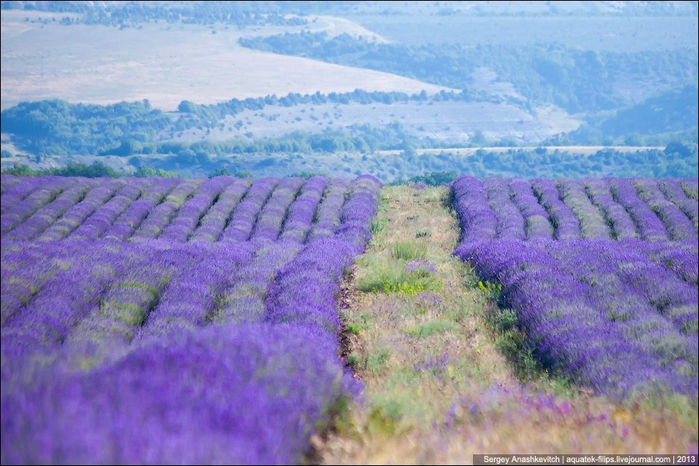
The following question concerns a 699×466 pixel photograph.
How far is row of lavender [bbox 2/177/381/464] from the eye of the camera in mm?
3051

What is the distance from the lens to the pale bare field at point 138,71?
143 m

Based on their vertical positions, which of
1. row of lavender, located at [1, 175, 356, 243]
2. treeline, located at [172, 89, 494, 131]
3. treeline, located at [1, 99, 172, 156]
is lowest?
treeline, located at [172, 89, 494, 131]

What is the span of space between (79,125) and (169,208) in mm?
118978

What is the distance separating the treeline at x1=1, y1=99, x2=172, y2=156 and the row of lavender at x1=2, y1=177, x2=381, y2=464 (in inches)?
3894

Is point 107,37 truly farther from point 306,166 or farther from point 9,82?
point 306,166

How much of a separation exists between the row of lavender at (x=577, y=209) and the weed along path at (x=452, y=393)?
656cm

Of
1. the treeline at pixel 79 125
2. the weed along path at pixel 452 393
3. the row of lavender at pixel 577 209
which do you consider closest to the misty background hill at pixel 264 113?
the treeline at pixel 79 125

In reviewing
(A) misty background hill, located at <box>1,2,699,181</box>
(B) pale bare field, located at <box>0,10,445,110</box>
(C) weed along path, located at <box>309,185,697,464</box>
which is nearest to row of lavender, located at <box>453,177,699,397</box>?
(C) weed along path, located at <box>309,185,697,464</box>

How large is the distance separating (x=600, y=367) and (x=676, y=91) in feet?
638

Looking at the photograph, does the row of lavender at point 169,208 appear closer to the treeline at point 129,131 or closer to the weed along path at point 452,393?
the weed along path at point 452,393

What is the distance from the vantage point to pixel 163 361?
4.15 meters

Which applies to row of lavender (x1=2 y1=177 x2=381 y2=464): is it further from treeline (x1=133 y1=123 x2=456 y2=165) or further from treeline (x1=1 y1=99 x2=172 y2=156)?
treeline (x1=1 y1=99 x2=172 y2=156)

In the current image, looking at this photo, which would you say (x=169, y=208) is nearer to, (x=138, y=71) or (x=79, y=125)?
(x=79, y=125)

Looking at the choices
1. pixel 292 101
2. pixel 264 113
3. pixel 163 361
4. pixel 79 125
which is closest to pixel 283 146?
pixel 79 125
